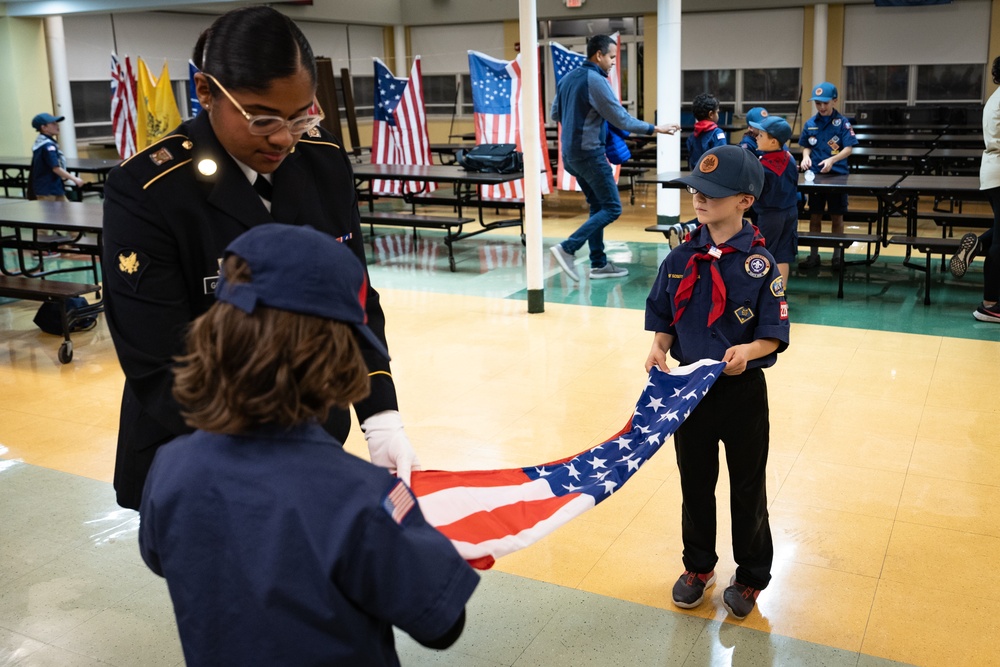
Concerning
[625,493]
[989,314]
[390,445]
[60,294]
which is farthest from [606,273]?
[390,445]

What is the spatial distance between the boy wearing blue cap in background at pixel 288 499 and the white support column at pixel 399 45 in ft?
57.9

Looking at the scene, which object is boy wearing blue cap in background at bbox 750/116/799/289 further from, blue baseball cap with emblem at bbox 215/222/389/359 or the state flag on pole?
the state flag on pole

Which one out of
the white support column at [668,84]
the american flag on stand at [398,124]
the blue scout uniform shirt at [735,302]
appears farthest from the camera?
the american flag on stand at [398,124]

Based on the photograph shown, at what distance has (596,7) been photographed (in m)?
15.8

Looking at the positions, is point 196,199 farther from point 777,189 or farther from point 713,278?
point 777,189

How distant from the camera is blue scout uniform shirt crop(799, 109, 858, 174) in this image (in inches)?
331

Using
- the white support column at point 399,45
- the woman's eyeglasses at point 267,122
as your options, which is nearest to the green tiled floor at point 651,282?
the woman's eyeglasses at point 267,122

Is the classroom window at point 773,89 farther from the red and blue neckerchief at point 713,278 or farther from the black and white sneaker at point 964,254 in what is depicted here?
the red and blue neckerchief at point 713,278

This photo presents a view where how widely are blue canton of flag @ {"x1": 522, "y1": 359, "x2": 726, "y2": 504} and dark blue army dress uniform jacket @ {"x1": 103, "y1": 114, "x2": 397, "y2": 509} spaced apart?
2.62ft

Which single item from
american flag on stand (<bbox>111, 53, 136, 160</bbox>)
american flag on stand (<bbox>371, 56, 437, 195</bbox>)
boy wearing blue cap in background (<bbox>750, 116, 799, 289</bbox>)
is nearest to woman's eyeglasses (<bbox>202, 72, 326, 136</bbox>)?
boy wearing blue cap in background (<bbox>750, 116, 799, 289</bbox>)

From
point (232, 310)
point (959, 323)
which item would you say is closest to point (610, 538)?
A: point (232, 310)

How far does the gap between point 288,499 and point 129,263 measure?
2.25ft

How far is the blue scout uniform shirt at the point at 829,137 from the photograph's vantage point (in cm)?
841

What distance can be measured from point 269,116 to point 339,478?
73 cm
